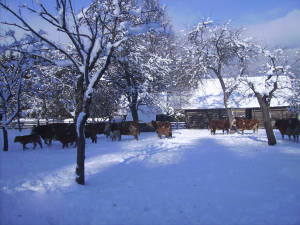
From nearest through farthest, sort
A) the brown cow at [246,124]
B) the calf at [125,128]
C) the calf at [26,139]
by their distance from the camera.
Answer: the calf at [26,139], the calf at [125,128], the brown cow at [246,124]

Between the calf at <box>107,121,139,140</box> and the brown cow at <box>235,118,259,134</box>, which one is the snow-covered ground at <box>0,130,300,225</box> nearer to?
the calf at <box>107,121,139,140</box>

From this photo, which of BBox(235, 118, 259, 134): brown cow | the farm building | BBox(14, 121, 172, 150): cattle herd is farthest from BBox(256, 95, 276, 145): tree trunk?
the farm building

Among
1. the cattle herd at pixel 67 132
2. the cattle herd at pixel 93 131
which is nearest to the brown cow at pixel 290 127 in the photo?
the cattle herd at pixel 93 131

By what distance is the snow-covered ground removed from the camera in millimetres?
4262

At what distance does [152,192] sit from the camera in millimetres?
5469

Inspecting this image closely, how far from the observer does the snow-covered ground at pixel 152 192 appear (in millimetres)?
4262

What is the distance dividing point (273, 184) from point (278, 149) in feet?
18.8

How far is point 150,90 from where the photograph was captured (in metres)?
20.0

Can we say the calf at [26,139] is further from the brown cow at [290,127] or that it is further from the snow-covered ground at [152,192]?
the brown cow at [290,127]

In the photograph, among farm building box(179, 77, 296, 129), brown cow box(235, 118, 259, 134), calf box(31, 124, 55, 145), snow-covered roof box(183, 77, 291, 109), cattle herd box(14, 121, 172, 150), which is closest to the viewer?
cattle herd box(14, 121, 172, 150)

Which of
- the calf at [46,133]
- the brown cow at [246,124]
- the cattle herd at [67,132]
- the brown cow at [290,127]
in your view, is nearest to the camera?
the cattle herd at [67,132]

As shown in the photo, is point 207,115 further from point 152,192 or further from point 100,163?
point 152,192

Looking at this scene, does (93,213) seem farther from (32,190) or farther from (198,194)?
(198,194)

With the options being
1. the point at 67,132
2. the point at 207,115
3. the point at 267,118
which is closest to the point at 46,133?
the point at 67,132
